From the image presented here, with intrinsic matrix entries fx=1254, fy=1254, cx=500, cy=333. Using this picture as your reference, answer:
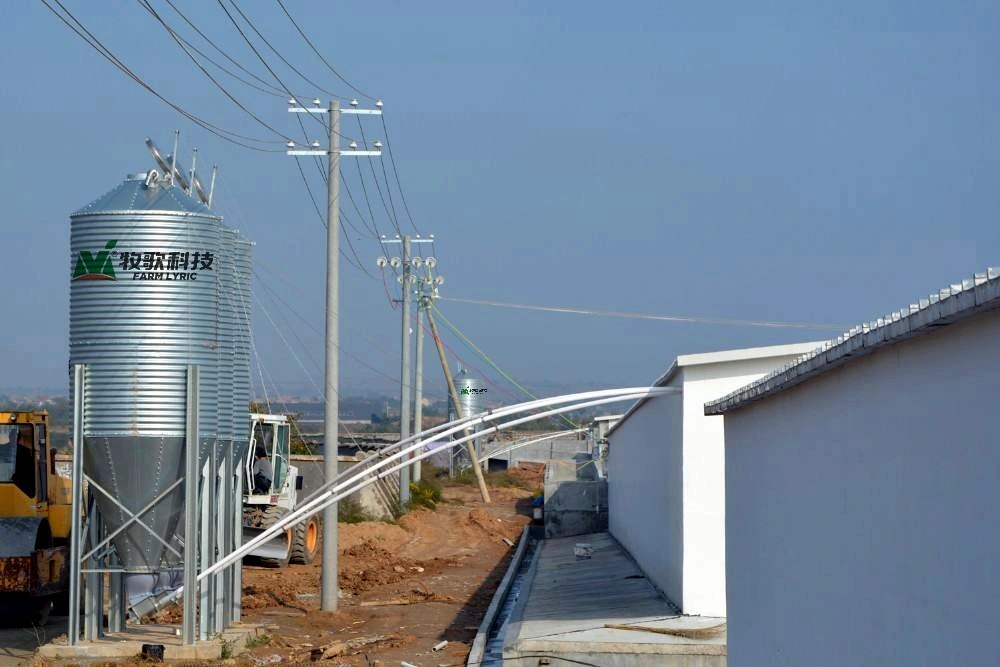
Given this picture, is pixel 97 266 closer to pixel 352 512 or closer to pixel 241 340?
pixel 241 340

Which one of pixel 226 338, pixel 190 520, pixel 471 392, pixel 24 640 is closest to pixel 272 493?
pixel 24 640

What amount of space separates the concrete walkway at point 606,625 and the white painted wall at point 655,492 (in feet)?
1.42

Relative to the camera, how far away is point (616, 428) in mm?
32781

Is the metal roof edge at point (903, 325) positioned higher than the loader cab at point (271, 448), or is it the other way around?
the metal roof edge at point (903, 325)

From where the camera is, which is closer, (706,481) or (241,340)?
(706,481)

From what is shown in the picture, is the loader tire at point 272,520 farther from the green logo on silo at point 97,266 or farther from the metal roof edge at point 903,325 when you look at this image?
the metal roof edge at point 903,325

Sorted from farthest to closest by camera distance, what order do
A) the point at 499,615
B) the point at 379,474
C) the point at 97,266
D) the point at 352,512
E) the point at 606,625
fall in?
the point at 352,512 → the point at 499,615 → the point at 379,474 → the point at 97,266 → the point at 606,625

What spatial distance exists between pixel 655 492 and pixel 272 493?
10.6 meters

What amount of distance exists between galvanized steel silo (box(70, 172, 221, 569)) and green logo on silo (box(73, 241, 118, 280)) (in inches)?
0.5

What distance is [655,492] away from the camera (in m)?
20.5

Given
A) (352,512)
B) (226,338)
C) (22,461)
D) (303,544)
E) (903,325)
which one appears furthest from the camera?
(352,512)

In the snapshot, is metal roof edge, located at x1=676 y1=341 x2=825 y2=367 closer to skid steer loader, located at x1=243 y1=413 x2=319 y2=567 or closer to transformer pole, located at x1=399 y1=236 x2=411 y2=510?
skid steer loader, located at x1=243 y1=413 x2=319 y2=567

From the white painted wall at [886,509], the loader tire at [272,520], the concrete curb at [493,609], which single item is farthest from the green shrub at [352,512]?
the white painted wall at [886,509]

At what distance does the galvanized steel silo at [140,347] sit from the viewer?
1589cm
